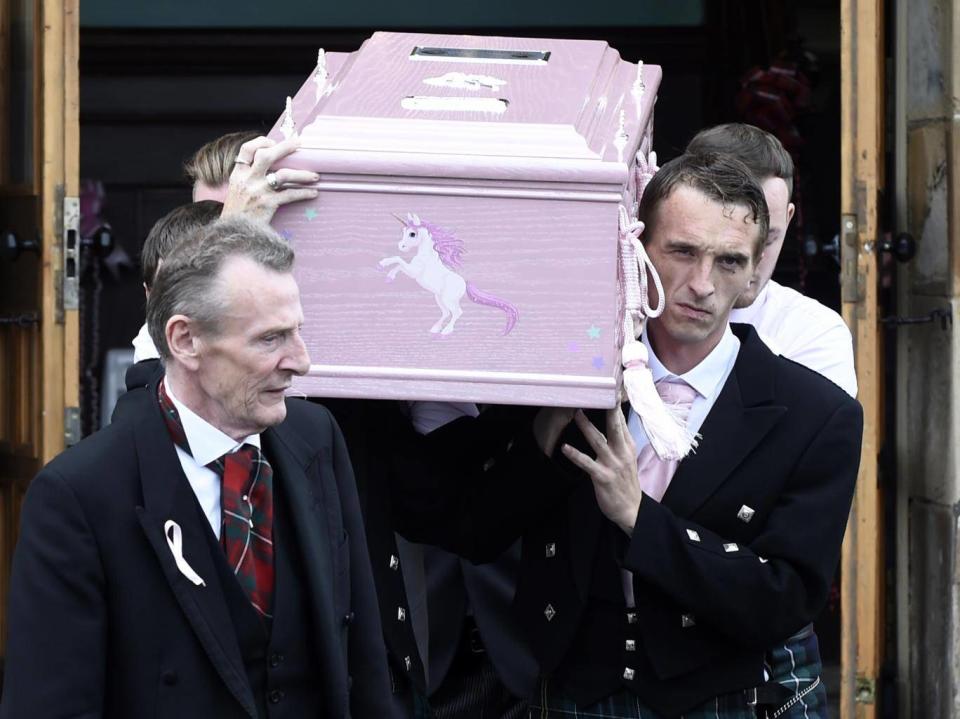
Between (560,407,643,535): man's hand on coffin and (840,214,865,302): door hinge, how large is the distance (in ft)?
6.58

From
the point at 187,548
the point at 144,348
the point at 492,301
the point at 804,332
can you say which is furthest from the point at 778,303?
the point at 187,548

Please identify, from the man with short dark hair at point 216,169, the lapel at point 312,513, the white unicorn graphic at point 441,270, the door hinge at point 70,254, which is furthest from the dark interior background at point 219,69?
the lapel at point 312,513

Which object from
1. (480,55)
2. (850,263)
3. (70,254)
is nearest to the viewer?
(480,55)

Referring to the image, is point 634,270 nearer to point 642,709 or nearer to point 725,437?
point 725,437

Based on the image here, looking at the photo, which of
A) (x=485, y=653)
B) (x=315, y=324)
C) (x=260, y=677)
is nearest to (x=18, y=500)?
(x=485, y=653)

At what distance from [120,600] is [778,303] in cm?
172

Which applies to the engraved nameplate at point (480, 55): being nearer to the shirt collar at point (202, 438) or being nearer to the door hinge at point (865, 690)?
the shirt collar at point (202, 438)

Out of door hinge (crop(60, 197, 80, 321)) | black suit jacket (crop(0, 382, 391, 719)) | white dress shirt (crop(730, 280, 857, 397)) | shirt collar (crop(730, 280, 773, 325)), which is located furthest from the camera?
door hinge (crop(60, 197, 80, 321))

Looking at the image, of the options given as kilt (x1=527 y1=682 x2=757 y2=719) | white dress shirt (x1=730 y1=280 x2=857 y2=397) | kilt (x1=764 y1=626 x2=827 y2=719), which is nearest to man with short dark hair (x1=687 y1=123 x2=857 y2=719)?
white dress shirt (x1=730 y1=280 x2=857 y2=397)

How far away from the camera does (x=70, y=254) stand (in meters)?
4.73

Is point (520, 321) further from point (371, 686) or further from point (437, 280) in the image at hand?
point (371, 686)

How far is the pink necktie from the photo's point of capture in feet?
9.53

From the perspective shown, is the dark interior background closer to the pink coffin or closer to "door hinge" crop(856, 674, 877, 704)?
"door hinge" crop(856, 674, 877, 704)

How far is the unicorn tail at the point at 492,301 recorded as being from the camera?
2.75 metres
